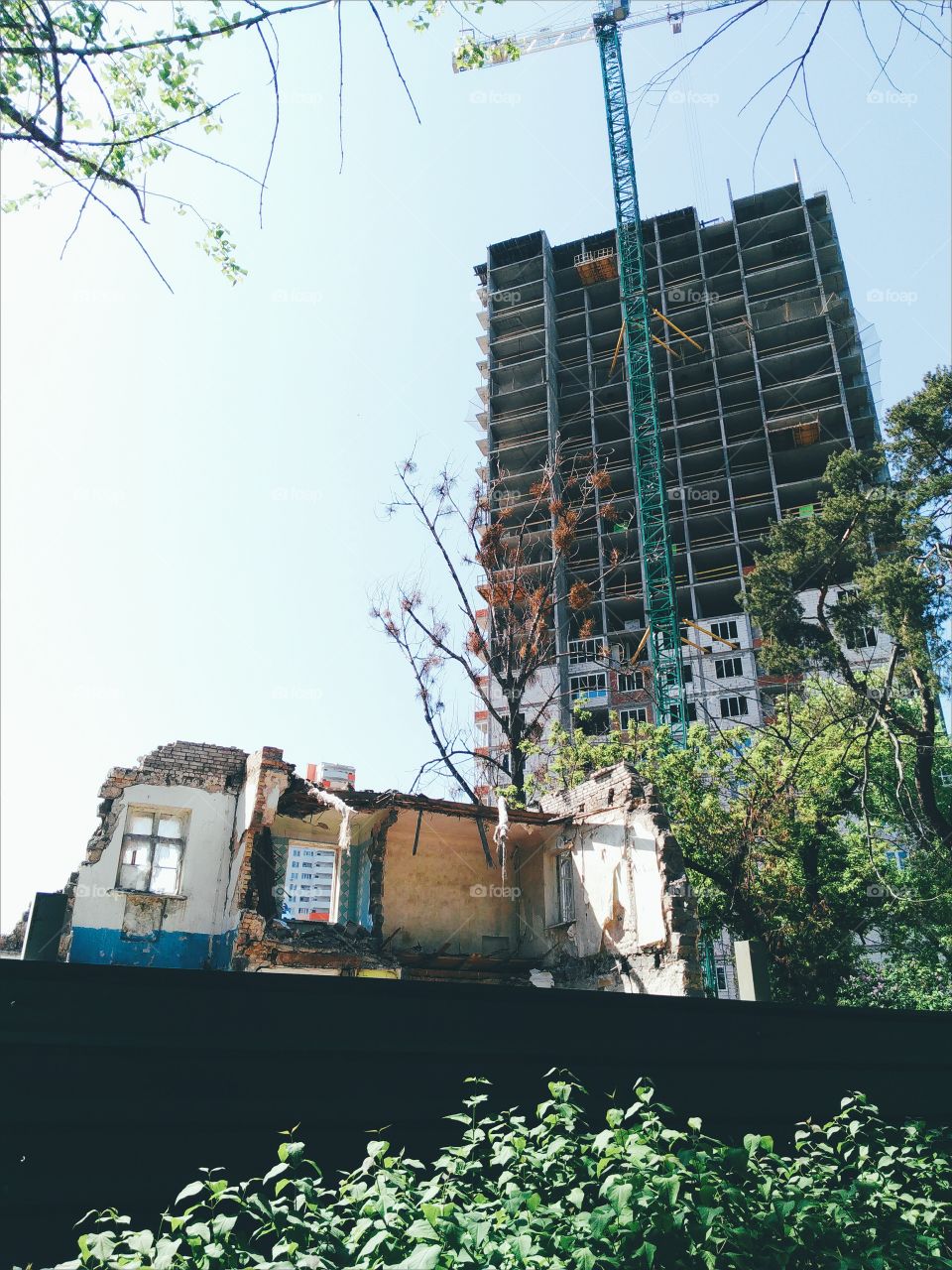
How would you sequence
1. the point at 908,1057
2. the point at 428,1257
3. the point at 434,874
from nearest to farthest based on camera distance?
the point at 428,1257
the point at 908,1057
the point at 434,874

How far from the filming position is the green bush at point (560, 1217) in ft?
7.91

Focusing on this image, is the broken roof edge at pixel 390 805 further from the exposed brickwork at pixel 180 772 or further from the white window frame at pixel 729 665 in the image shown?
the white window frame at pixel 729 665

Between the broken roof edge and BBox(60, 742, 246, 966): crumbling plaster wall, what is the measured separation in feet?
5.60

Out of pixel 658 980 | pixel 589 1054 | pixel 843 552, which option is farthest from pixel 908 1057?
pixel 843 552

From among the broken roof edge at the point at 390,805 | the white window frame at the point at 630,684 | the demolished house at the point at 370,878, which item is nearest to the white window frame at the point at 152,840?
the demolished house at the point at 370,878

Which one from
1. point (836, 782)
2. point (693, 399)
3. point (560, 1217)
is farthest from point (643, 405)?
point (560, 1217)

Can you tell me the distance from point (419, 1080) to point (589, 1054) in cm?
85

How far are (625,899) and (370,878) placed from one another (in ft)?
16.8

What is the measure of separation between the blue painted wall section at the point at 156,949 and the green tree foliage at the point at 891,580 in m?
12.3

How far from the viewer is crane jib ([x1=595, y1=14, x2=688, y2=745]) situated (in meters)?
40.0

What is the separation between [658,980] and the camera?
13.3m

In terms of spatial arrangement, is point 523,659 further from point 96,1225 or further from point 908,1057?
point 96,1225

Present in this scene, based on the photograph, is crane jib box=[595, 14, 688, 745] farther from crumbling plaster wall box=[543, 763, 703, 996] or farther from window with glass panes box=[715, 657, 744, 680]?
crumbling plaster wall box=[543, 763, 703, 996]

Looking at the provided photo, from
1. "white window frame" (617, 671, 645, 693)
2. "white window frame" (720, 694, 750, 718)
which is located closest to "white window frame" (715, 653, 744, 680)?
"white window frame" (720, 694, 750, 718)
